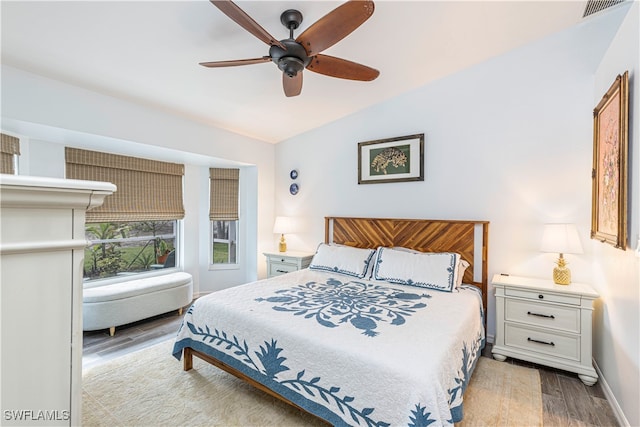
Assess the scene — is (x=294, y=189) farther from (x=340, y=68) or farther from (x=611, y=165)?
(x=611, y=165)

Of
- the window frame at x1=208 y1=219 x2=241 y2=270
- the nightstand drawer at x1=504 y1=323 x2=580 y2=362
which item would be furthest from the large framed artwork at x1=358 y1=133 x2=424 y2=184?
the window frame at x1=208 y1=219 x2=241 y2=270

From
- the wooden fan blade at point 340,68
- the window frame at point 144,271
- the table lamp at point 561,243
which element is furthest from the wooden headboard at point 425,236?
the window frame at point 144,271

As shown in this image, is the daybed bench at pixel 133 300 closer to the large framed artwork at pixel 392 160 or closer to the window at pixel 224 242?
the window at pixel 224 242

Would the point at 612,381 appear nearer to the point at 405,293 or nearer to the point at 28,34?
the point at 405,293

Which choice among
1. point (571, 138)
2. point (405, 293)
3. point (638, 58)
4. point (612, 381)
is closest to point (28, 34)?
point (405, 293)

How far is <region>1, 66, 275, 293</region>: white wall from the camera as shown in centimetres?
255

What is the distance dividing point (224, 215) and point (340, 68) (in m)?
3.20

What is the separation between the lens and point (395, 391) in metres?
1.48

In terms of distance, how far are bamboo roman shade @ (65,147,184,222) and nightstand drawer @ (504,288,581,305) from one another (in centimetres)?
410

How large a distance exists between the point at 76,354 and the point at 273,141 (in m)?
4.49

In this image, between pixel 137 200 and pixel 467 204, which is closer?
pixel 467 204

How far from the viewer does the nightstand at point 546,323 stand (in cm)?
240

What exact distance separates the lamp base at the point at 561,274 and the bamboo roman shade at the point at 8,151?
515cm

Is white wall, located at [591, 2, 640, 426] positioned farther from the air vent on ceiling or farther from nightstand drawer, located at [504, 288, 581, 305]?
the air vent on ceiling
